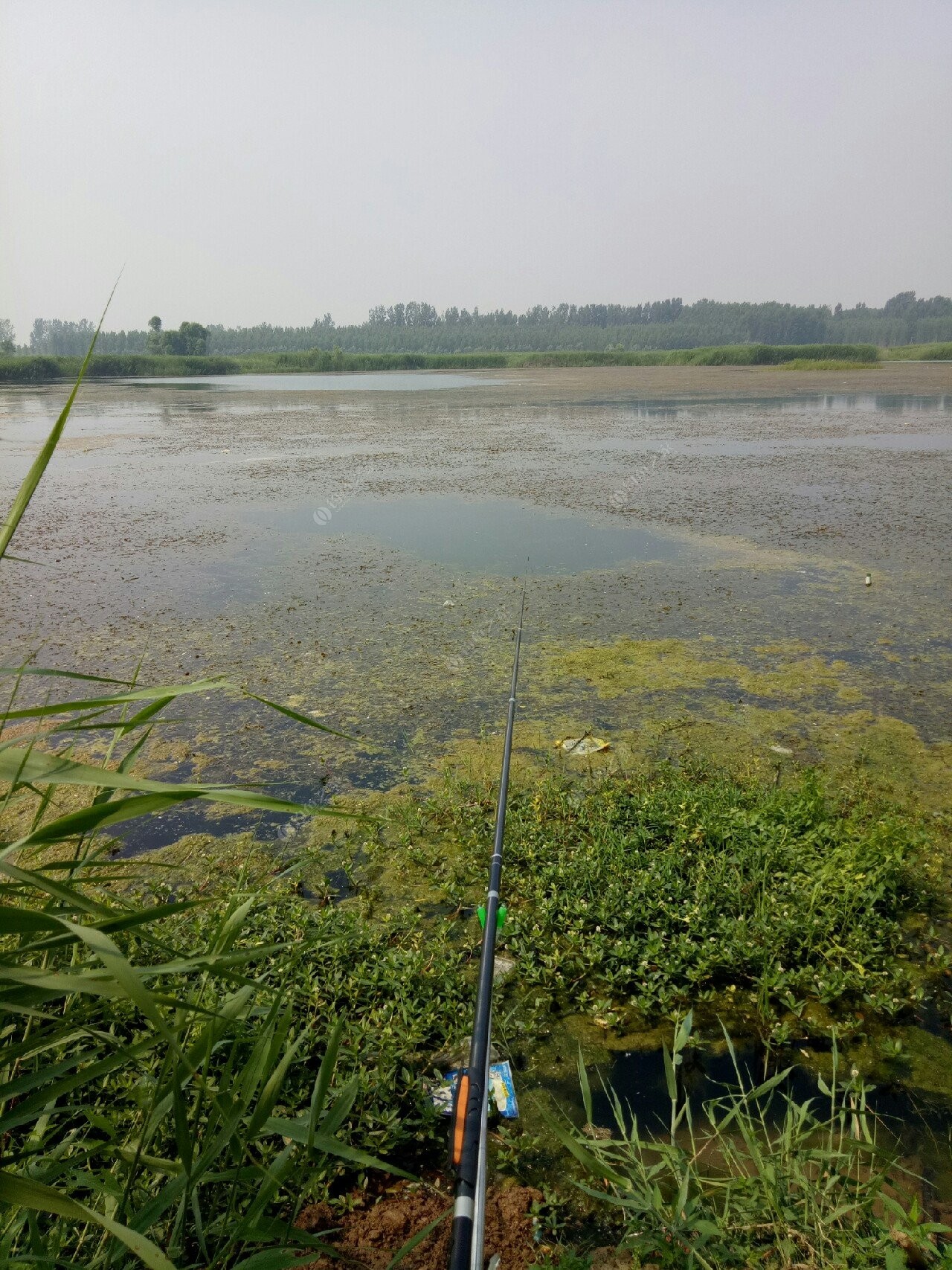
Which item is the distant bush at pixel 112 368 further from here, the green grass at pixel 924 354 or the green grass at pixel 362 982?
the green grass at pixel 924 354

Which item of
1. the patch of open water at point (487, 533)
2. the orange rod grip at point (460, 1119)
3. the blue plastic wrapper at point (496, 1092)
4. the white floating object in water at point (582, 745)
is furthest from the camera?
the patch of open water at point (487, 533)

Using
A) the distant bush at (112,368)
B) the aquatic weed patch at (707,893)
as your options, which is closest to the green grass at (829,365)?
the distant bush at (112,368)

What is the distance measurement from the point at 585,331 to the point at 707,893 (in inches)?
4802

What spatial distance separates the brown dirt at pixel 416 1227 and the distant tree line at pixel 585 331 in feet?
298

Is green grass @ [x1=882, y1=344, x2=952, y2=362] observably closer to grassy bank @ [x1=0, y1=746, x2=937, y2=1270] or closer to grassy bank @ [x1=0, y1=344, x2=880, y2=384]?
grassy bank @ [x1=0, y1=344, x2=880, y2=384]

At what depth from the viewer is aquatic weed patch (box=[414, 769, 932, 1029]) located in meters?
2.43

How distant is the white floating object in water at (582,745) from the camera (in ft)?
12.9

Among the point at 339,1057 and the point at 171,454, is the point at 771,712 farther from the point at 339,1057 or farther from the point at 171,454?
the point at 171,454

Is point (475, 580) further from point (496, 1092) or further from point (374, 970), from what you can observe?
point (496, 1092)

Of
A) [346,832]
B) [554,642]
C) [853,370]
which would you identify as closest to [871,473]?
[554,642]

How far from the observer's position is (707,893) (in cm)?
274

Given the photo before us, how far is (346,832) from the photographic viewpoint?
333 cm

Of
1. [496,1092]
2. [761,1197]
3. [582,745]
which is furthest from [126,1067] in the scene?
[582,745]

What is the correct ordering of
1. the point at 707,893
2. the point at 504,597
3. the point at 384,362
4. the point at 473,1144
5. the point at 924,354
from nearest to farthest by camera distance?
the point at 473,1144, the point at 707,893, the point at 504,597, the point at 924,354, the point at 384,362
